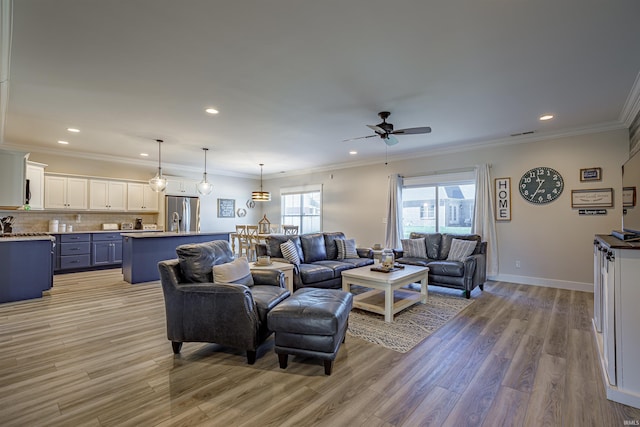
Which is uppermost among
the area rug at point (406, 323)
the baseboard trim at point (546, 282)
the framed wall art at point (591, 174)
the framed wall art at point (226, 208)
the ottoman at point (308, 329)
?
the framed wall art at point (591, 174)

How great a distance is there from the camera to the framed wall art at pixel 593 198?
4727mm

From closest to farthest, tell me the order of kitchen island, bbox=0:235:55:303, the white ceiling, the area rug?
1. the white ceiling
2. the area rug
3. kitchen island, bbox=0:235:55:303

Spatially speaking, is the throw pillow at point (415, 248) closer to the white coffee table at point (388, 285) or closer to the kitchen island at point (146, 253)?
the white coffee table at point (388, 285)

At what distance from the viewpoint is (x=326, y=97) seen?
12.3 ft

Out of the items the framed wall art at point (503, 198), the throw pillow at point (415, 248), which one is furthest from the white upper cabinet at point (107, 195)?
the framed wall art at point (503, 198)

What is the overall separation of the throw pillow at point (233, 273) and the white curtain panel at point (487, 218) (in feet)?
15.3

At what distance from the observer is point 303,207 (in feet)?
31.3

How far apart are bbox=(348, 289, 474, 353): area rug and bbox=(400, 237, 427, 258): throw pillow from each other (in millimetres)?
1187

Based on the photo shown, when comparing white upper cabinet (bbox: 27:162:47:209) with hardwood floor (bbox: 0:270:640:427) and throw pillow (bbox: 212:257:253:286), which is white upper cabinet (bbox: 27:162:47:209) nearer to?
hardwood floor (bbox: 0:270:640:427)

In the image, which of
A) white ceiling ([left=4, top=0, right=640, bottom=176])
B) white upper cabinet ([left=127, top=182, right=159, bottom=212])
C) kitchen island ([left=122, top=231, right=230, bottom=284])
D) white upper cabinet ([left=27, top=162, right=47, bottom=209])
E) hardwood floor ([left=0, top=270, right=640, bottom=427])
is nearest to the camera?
hardwood floor ([left=0, top=270, right=640, bottom=427])

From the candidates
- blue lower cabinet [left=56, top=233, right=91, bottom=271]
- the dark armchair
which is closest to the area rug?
the dark armchair

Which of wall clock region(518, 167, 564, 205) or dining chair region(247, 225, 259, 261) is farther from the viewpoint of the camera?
dining chair region(247, 225, 259, 261)

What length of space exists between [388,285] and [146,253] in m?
4.61

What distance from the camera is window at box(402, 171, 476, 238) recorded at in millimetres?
6215
